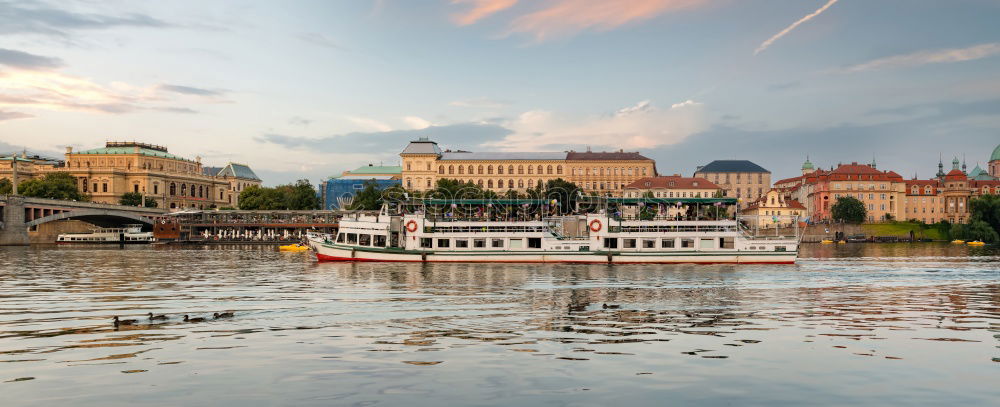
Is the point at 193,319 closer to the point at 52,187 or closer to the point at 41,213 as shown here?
the point at 41,213

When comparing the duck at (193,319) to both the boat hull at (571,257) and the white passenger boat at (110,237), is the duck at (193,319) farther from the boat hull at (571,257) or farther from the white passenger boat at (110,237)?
the white passenger boat at (110,237)

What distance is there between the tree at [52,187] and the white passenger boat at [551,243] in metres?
134

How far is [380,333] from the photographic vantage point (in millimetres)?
29281

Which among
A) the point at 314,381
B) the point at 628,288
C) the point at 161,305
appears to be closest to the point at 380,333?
the point at 314,381

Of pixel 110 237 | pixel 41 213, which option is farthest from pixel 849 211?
pixel 41 213

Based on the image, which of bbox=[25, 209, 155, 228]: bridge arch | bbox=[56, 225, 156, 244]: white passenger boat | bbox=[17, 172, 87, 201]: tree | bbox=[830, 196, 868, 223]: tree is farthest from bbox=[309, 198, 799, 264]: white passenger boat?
bbox=[17, 172, 87, 201]: tree

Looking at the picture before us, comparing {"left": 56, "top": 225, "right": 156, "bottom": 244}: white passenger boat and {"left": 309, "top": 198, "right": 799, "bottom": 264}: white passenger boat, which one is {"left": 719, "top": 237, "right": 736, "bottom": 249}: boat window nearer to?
{"left": 309, "top": 198, "right": 799, "bottom": 264}: white passenger boat

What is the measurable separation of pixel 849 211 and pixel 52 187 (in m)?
183

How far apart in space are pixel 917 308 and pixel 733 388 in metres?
22.6

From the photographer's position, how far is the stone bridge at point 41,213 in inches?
5320

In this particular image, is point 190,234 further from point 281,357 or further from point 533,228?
point 281,357

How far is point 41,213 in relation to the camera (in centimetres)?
14225

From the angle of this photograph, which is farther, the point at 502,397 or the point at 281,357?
the point at 281,357

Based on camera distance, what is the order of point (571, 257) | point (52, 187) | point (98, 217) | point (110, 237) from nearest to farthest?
point (571, 257) → point (98, 217) → point (110, 237) → point (52, 187)
